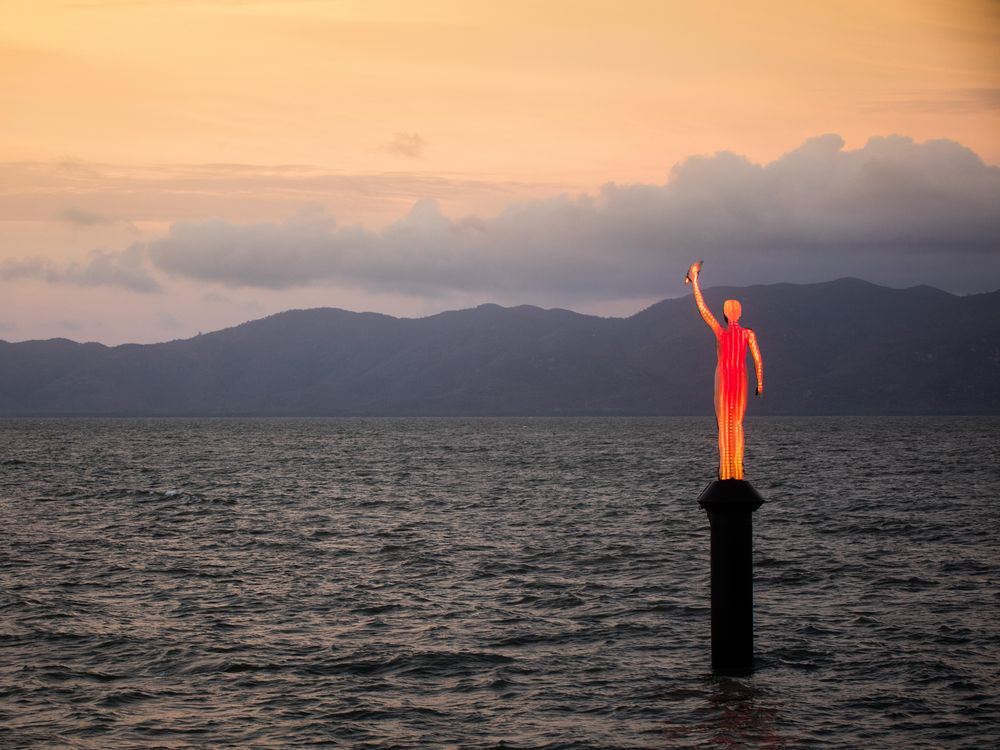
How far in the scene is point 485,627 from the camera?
81.4ft

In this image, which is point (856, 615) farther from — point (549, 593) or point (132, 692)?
point (132, 692)

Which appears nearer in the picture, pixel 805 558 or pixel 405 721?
pixel 405 721

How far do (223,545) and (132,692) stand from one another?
19.6m

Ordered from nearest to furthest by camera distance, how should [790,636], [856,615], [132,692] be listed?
[132,692], [790,636], [856,615]

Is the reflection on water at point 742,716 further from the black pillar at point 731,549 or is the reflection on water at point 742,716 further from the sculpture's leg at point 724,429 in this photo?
the sculpture's leg at point 724,429

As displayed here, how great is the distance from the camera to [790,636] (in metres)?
23.3

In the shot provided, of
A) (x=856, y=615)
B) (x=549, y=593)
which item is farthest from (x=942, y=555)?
(x=549, y=593)

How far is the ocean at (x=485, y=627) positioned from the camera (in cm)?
1792

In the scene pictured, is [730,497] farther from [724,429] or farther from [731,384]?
[731,384]

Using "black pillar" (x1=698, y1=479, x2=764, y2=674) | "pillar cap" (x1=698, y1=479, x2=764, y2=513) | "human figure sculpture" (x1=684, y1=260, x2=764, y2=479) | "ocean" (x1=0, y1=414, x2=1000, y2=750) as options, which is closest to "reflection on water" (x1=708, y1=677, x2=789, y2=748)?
"ocean" (x1=0, y1=414, x2=1000, y2=750)

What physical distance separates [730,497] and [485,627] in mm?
9170

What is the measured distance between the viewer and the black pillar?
675 inches

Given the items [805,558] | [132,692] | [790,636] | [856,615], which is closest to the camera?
[132,692]

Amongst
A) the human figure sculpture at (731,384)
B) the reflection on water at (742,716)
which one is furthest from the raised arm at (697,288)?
the reflection on water at (742,716)
